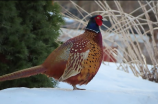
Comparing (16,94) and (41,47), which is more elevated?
(41,47)

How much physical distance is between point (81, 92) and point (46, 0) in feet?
3.23

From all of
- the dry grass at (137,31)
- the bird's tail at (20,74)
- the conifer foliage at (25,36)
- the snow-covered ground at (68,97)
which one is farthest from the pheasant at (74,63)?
the dry grass at (137,31)

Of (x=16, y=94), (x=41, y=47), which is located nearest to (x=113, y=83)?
(x=41, y=47)

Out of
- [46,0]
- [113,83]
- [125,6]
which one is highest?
[125,6]

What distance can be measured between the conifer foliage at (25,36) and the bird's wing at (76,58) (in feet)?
1.73

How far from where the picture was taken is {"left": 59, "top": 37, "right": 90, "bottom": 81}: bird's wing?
5.68 ft

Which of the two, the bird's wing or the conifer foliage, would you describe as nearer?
the bird's wing

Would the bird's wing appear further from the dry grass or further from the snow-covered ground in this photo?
the dry grass

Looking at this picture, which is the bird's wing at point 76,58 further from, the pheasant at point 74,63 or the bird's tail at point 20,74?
the bird's tail at point 20,74

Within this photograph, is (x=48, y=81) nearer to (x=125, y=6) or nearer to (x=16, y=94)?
(x=16, y=94)

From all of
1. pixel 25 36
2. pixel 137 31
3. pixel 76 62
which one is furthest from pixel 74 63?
pixel 137 31

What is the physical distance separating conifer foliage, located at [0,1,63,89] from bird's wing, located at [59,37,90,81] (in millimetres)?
526

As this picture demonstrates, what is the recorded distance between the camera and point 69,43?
5.91 feet

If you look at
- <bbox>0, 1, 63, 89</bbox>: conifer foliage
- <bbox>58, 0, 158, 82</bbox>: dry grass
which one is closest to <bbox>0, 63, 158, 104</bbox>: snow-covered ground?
<bbox>0, 1, 63, 89</bbox>: conifer foliage
